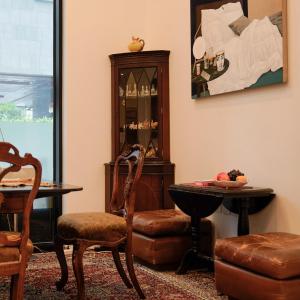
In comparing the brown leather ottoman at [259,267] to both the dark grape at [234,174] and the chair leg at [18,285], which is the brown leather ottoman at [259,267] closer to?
the dark grape at [234,174]

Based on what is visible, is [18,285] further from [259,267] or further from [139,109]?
[139,109]

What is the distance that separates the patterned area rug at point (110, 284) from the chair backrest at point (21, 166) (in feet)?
2.85

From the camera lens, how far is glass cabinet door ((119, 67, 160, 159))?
4805 millimetres

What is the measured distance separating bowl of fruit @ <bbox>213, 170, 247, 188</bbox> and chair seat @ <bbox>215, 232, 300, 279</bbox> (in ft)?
1.49

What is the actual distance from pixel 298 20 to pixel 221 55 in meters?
0.84

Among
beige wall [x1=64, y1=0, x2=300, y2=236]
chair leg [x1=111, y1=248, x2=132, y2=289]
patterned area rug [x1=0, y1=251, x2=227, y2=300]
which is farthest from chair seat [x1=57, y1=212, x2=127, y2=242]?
beige wall [x1=64, y1=0, x2=300, y2=236]

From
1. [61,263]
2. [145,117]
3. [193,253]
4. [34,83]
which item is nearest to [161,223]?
[193,253]

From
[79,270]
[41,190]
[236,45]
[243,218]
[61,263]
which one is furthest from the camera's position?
[236,45]

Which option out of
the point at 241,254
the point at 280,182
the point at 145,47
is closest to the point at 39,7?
the point at 145,47

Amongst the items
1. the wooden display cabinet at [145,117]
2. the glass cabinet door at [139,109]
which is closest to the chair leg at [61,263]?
the wooden display cabinet at [145,117]

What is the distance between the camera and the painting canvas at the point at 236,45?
3.53m

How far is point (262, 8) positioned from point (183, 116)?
1338 millimetres

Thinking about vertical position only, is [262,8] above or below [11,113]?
above

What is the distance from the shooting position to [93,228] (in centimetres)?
296
